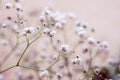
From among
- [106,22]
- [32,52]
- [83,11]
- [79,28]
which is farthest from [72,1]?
[79,28]

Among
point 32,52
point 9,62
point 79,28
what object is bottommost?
point 9,62

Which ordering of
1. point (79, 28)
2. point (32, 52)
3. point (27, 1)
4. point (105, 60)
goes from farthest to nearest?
point (27, 1) → point (105, 60) → point (32, 52) → point (79, 28)

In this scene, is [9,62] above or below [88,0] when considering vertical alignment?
below

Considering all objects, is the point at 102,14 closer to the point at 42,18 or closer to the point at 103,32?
the point at 103,32

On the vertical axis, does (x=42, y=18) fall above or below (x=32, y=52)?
above

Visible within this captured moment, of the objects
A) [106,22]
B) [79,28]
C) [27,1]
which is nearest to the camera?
[79,28]

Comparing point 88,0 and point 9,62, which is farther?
point 88,0

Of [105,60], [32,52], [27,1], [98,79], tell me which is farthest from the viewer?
[27,1]

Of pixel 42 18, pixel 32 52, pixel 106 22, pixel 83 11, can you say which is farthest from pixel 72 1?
pixel 42 18

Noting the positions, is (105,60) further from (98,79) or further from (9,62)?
(98,79)
